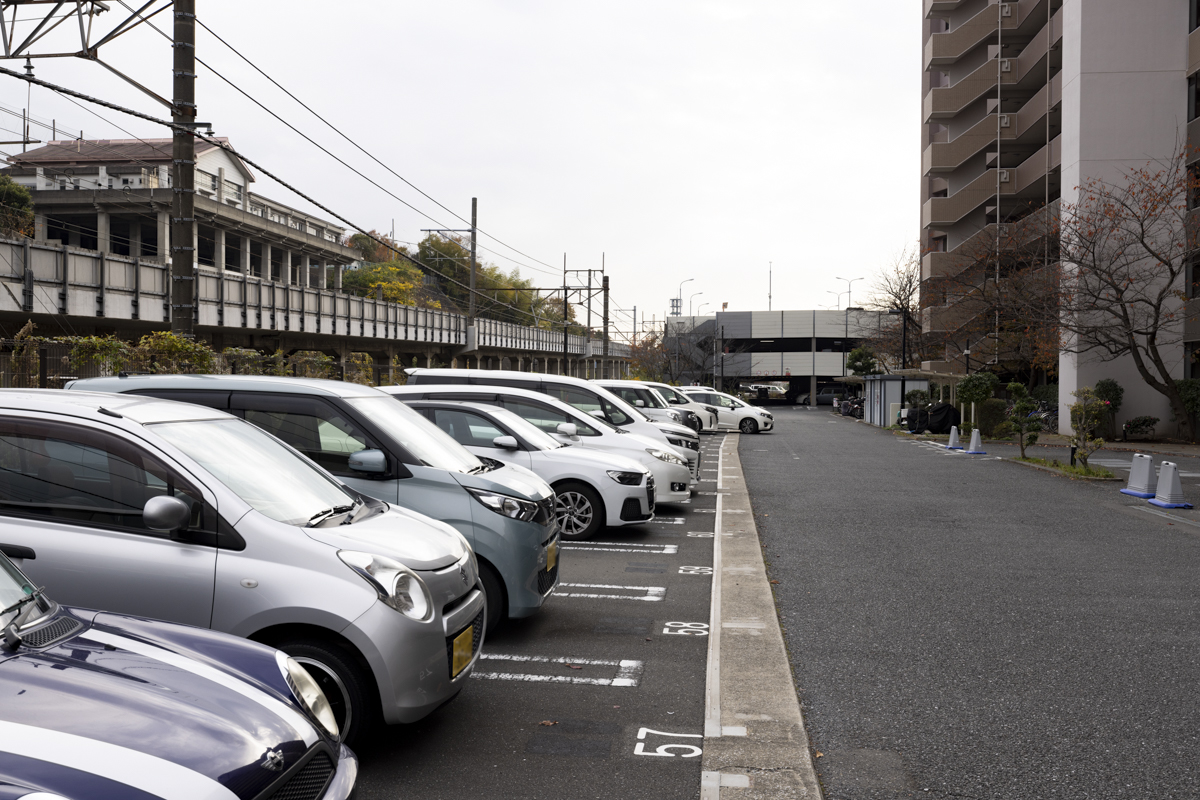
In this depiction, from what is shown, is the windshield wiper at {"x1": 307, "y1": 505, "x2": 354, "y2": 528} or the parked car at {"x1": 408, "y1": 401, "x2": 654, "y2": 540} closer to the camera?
the windshield wiper at {"x1": 307, "y1": 505, "x2": 354, "y2": 528}

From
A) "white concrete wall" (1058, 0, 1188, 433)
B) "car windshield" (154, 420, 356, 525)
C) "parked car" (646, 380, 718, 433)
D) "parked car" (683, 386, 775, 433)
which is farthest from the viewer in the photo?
"parked car" (683, 386, 775, 433)

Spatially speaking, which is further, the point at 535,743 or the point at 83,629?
the point at 535,743

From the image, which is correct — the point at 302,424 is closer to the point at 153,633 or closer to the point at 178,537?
the point at 178,537

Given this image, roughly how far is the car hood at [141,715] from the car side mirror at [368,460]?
9.12ft

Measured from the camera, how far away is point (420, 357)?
183ft

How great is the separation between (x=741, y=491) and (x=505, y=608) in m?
9.66

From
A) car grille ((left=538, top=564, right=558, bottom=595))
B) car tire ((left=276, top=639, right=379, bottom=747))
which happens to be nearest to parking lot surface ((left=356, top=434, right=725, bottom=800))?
car tire ((left=276, top=639, right=379, bottom=747))

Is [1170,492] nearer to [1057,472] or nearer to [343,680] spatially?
[1057,472]

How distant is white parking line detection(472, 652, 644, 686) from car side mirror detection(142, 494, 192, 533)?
234cm

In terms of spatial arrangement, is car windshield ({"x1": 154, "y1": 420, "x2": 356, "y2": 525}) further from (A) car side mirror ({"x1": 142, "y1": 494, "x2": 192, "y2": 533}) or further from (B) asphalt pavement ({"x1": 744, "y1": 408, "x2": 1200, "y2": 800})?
(B) asphalt pavement ({"x1": 744, "y1": 408, "x2": 1200, "y2": 800})

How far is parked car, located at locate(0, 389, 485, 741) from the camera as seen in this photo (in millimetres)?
4016

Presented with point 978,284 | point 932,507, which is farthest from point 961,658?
point 978,284

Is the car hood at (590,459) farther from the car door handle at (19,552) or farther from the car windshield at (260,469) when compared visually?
the car door handle at (19,552)

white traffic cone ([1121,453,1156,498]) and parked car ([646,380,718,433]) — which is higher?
parked car ([646,380,718,433])
